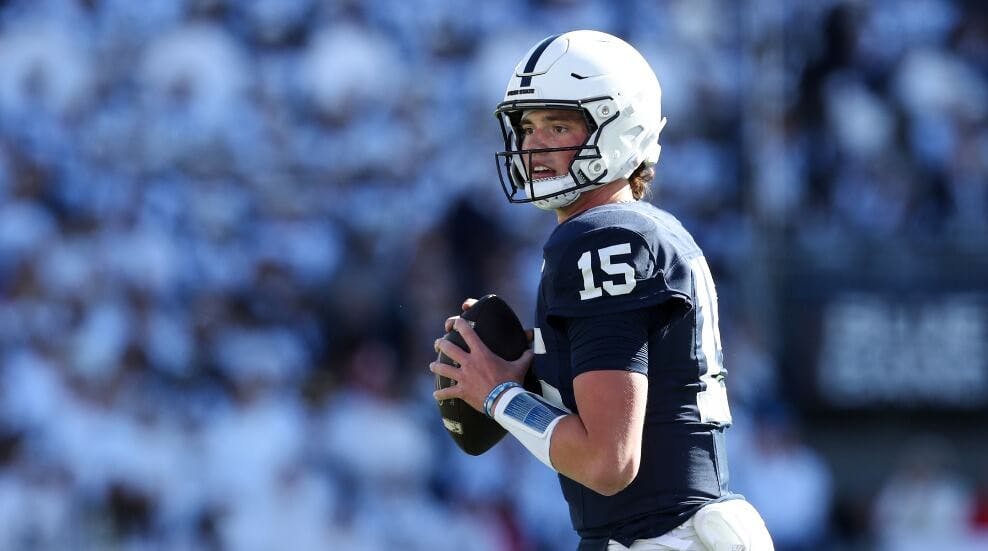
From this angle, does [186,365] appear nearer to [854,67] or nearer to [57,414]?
[57,414]

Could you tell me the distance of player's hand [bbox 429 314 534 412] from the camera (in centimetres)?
328

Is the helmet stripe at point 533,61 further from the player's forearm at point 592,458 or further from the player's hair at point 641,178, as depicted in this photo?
the player's forearm at point 592,458

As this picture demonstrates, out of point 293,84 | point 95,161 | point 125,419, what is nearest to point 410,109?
point 293,84

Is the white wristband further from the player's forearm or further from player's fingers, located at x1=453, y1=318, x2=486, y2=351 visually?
player's fingers, located at x1=453, y1=318, x2=486, y2=351

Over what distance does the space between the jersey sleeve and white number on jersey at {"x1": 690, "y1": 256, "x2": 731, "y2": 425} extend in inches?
3.3

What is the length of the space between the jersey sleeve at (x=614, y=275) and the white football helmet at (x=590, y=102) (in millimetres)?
287

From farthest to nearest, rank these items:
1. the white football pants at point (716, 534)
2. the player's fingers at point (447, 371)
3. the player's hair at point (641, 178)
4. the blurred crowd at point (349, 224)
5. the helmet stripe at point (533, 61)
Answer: the blurred crowd at point (349, 224) < the player's hair at point (641, 178) < the helmet stripe at point (533, 61) < the player's fingers at point (447, 371) < the white football pants at point (716, 534)

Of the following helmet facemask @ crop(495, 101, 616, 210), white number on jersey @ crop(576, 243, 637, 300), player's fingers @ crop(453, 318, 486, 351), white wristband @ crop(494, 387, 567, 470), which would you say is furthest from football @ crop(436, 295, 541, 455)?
white number on jersey @ crop(576, 243, 637, 300)

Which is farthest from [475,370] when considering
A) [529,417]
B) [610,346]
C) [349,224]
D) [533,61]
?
[349,224]

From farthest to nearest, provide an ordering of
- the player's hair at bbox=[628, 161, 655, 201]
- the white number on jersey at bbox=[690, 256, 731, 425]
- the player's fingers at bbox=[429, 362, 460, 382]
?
the player's hair at bbox=[628, 161, 655, 201] → the player's fingers at bbox=[429, 362, 460, 382] → the white number on jersey at bbox=[690, 256, 731, 425]

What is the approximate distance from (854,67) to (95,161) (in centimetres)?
528

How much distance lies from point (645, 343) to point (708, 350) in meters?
0.23

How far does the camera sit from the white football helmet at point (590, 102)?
338 centimetres

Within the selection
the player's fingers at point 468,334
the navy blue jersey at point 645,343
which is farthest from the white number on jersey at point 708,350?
the player's fingers at point 468,334
